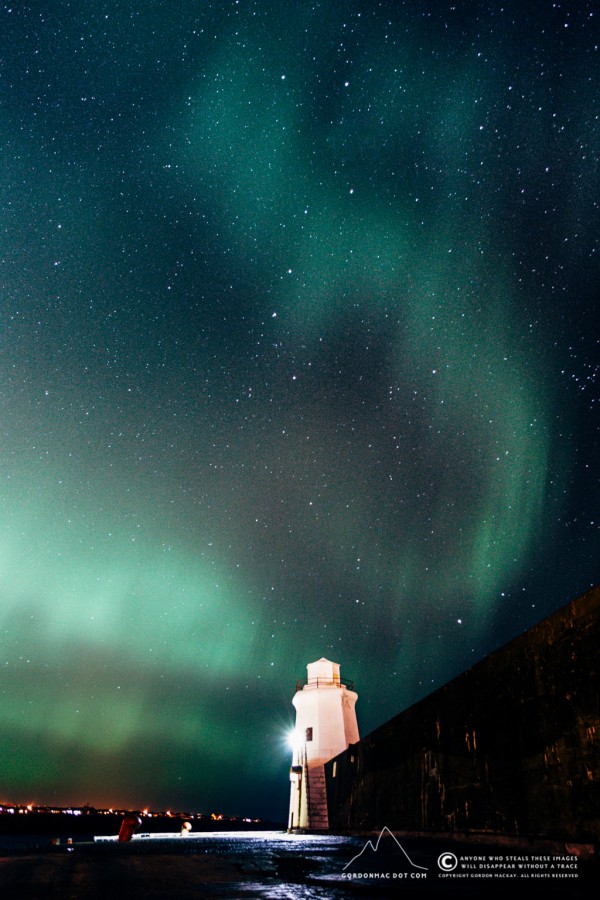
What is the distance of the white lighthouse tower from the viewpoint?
1227 inches

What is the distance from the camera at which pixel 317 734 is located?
33594 millimetres

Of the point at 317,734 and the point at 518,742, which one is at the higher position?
the point at 518,742

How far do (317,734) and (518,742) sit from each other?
90.9ft

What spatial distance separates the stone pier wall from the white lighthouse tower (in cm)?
1838

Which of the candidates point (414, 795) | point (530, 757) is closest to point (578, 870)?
point (530, 757)

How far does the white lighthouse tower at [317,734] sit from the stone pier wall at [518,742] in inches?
723

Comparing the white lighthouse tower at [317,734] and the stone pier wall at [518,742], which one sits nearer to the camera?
the stone pier wall at [518,742]

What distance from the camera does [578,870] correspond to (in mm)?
6352

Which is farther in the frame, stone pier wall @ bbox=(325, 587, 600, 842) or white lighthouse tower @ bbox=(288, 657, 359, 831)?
white lighthouse tower @ bbox=(288, 657, 359, 831)

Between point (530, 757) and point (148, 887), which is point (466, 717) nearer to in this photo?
point (530, 757)

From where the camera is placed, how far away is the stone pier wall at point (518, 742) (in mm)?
7477

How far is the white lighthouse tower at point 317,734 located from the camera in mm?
31172

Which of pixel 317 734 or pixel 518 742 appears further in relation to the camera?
pixel 317 734

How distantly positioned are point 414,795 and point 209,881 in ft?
38.6
